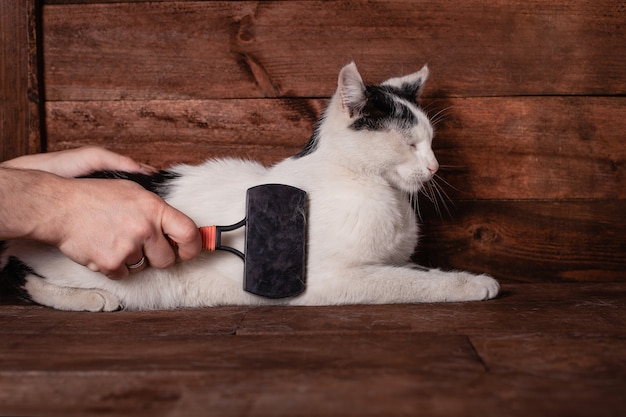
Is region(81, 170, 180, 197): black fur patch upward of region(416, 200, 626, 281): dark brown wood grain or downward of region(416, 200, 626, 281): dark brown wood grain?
upward

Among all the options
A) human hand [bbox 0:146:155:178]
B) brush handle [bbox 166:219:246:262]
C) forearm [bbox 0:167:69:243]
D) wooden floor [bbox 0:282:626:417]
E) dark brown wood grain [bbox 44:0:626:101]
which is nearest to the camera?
wooden floor [bbox 0:282:626:417]

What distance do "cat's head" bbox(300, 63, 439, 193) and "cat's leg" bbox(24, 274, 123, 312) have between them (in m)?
0.57

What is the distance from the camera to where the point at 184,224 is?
3.71 feet

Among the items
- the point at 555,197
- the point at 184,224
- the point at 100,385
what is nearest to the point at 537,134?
the point at 555,197

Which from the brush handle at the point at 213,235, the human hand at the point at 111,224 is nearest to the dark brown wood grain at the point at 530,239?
the brush handle at the point at 213,235

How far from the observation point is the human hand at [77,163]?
54.8 inches

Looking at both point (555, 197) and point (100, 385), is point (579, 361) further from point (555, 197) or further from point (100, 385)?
point (555, 197)

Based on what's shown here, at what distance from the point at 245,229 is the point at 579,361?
0.67m

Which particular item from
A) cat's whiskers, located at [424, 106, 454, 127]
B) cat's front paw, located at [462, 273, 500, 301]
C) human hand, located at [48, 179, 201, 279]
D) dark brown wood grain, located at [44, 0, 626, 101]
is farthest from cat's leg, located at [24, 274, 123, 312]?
cat's whiskers, located at [424, 106, 454, 127]

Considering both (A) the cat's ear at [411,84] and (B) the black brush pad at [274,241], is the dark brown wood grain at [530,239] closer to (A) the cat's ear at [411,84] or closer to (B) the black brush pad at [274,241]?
(A) the cat's ear at [411,84]

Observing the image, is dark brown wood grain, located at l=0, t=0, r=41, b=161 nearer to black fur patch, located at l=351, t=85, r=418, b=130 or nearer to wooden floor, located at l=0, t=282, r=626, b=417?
wooden floor, located at l=0, t=282, r=626, b=417

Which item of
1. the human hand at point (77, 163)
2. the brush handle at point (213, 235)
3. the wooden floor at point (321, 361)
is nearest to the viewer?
the wooden floor at point (321, 361)

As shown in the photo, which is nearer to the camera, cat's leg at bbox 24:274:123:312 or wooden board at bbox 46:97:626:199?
cat's leg at bbox 24:274:123:312

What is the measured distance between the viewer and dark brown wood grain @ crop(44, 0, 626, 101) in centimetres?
155
